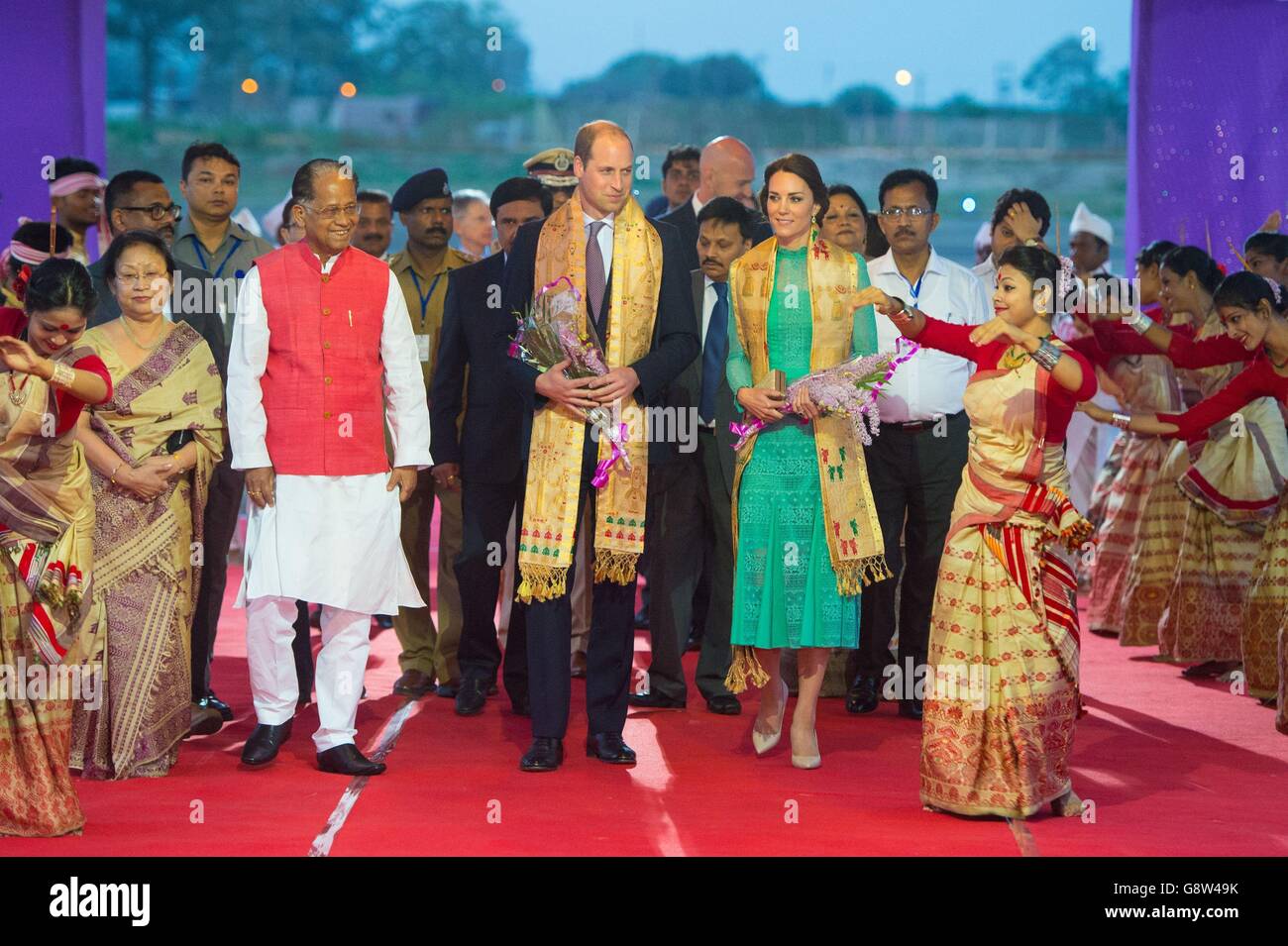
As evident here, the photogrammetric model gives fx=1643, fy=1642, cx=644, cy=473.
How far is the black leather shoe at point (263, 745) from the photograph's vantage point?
207 inches

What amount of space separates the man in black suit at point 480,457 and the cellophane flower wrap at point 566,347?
82 cm

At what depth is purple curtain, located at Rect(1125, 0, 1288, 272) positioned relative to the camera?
854 cm

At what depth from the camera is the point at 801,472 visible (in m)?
5.40

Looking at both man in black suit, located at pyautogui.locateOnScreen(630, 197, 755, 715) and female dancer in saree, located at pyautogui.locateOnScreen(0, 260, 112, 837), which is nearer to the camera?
female dancer in saree, located at pyautogui.locateOnScreen(0, 260, 112, 837)

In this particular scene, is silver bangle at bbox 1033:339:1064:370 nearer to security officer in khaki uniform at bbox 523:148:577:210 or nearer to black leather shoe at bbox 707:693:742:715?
black leather shoe at bbox 707:693:742:715

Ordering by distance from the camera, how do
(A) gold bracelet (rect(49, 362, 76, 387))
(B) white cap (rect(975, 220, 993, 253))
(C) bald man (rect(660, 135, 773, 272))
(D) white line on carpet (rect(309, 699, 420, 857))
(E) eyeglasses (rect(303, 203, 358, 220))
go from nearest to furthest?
(D) white line on carpet (rect(309, 699, 420, 857)), (A) gold bracelet (rect(49, 362, 76, 387)), (E) eyeglasses (rect(303, 203, 358, 220)), (C) bald man (rect(660, 135, 773, 272)), (B) white cap (rect(975, 220, 993, 253))

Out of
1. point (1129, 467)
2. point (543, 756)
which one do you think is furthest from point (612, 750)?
point (1129, 467)

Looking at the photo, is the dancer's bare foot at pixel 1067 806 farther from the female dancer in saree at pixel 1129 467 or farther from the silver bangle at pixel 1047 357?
the female dancer in saree at pixel 1129 467

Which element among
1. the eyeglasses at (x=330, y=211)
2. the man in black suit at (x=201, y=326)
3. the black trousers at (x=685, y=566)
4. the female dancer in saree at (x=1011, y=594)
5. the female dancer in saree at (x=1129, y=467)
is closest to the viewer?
the female dancer in saree at (x=1011, y=594)

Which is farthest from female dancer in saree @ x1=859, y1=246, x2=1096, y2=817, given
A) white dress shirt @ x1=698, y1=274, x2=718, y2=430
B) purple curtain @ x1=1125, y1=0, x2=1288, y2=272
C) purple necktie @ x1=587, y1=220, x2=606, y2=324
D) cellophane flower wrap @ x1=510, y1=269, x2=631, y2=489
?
purple curtain @ x1=1125, y1=0, x2=1288, y2=272

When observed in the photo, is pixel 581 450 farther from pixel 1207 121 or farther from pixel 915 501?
pixel 1207 121

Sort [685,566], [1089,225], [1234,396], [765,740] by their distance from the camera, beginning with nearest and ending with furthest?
[765,740] < [1234,396] < [685,566] < [1089,225]

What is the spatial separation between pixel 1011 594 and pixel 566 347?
1.57 meters

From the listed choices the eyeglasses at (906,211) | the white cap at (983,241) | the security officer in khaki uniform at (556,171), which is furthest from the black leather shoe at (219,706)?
the white cap at (983,241)
